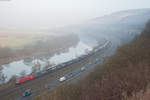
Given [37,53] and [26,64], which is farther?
[37,53]

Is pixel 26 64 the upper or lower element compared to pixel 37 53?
lower

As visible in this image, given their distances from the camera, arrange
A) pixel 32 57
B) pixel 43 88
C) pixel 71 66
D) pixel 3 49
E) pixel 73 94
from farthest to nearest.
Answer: pixel 32 57, pixel 3 49, pixel 71 66, pixel 43 88, pixel 73 94

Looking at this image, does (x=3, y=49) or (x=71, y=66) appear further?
(x=3, y=49)

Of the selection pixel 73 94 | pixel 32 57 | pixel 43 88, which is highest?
pixel 73 94

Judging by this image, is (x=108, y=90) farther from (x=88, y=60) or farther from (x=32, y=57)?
(x=32, y=57)

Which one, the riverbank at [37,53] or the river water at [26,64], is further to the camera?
the riverbank at [37,53]

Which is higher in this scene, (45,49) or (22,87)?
(22,87)

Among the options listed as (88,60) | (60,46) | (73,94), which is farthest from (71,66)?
(60,46)

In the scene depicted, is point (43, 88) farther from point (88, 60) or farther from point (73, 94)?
point (88, 60)

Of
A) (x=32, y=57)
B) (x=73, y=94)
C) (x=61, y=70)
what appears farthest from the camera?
(x=32, y=57)

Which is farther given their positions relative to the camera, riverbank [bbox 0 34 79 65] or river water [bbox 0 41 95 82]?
riverbank [bbox 0 34 79 65]
